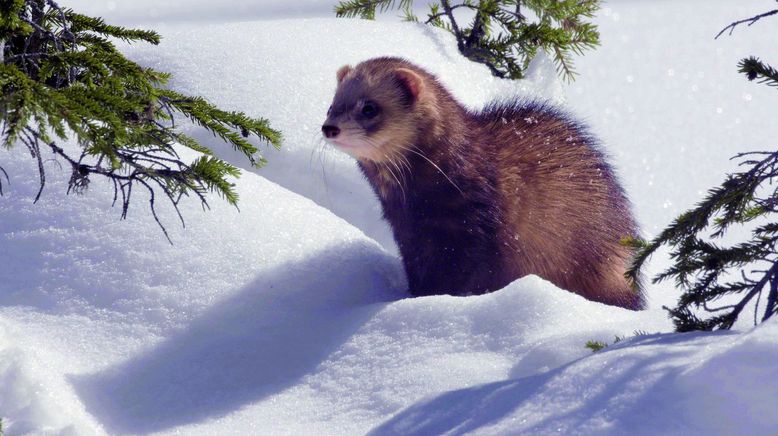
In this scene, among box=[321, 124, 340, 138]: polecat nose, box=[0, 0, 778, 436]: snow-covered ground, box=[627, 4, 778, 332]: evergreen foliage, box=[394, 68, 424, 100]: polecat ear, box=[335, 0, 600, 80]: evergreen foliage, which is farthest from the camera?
box=[335, 0, 600, 80]: evergreen foliage

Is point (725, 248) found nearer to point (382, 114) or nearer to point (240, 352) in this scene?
point (240, 352)

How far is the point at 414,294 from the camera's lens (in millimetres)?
3076

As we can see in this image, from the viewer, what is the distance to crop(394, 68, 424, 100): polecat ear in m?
3.19

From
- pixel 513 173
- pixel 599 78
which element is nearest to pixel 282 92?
pixel 513 173

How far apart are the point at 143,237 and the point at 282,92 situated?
5.02 feet

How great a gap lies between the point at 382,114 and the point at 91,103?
1433 mm

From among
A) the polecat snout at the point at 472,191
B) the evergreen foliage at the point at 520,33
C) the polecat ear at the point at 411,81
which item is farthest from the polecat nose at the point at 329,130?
the evergreen foliage at the point at 520,33

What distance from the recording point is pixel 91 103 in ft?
6.16

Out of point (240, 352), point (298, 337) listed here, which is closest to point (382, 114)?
point (298, 337)

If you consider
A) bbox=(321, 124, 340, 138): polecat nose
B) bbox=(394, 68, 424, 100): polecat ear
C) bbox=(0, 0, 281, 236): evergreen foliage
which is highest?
bbox=(394, 68, 424, 100): polecat ear

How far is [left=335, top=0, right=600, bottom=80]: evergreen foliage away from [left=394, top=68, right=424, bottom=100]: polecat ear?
4.34ft

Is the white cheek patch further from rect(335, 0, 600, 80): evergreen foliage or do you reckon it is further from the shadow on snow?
rect(335, 0, 600, 80): evergreen foliage

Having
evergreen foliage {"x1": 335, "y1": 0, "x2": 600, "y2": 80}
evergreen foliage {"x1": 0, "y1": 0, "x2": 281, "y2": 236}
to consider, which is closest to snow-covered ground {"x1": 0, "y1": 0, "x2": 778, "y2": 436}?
evergreen foliage {"x1": 0, "y1": 0, "x2": 281, "y2": 236}

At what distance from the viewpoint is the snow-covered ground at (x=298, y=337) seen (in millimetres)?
1665
